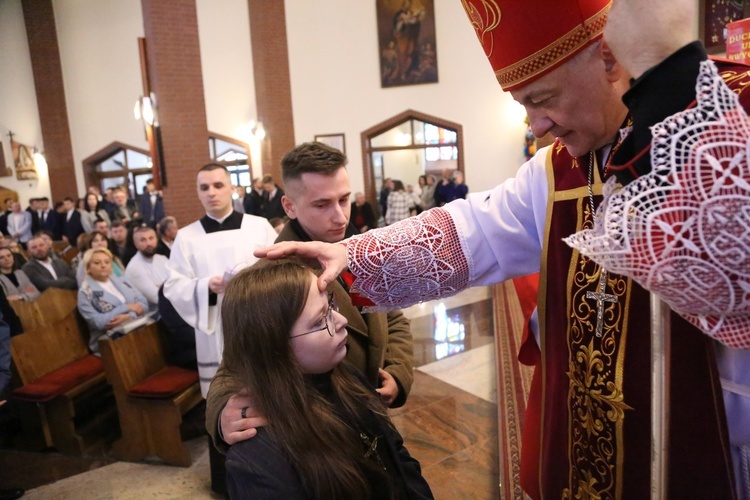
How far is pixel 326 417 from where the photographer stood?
4.21 ft

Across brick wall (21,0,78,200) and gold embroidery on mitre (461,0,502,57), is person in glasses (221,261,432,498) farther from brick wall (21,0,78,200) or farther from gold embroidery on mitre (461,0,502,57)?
brick wall (21,0,78,200)

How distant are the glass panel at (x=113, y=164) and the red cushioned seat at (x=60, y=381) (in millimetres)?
10965

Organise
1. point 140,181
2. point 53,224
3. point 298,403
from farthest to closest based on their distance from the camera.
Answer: point 140,181 < point 53,224 < point 298,403

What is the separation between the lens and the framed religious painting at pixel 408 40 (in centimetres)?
1263

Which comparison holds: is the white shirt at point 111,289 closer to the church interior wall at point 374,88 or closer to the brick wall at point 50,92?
the church interior wall at point 374,88

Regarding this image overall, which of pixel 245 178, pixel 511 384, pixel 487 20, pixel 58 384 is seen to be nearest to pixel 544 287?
pixel 487 20

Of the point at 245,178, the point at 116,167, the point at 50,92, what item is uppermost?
the point at 50,92

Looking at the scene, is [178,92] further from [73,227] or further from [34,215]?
[34,215]

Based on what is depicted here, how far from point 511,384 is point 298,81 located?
421 inches

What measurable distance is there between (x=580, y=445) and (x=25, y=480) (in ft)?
11.3

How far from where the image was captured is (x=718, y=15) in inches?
219

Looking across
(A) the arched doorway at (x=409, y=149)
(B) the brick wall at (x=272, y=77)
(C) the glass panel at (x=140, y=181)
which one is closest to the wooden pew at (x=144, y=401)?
(B) the brick wall at (x=272, y=77)

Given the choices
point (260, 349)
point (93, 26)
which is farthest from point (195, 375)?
point (93, 26)

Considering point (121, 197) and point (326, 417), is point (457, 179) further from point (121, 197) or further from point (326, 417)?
point (326, 417)
